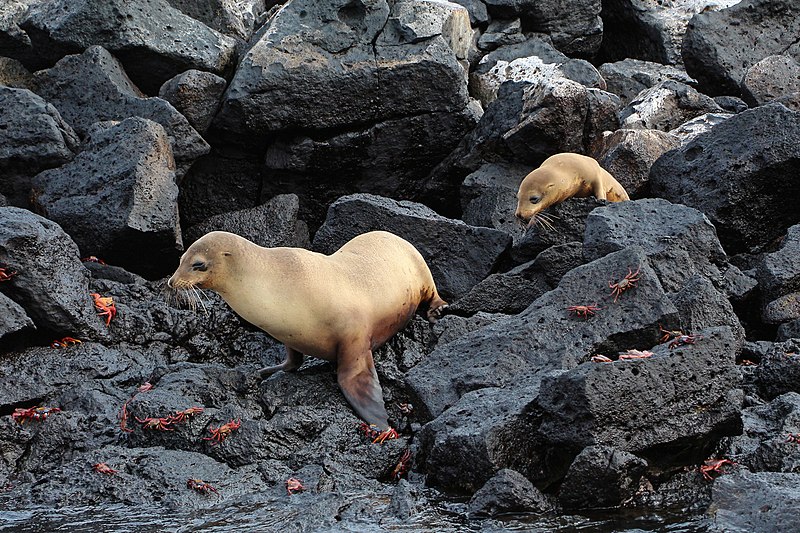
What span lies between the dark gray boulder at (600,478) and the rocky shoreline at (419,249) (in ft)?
0.04

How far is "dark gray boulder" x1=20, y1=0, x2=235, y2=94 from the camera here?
11836 mm

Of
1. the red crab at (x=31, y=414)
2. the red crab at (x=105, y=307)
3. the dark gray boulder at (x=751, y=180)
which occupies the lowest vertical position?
the red crab at (x=31, y=414)

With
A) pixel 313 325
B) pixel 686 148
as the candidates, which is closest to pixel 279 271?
pixel 313 325

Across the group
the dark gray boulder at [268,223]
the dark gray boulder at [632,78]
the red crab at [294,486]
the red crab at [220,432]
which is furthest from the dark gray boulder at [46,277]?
the dark gray boulder at [632,78]

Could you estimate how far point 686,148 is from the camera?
32.7 ft

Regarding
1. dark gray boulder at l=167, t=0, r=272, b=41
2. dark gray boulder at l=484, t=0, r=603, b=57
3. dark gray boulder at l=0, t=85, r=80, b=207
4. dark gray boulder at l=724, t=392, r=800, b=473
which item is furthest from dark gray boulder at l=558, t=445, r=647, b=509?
dark gray boulder at l=484, t=0, r=603, b=57

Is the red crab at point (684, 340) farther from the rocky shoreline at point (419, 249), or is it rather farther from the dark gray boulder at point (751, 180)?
the dark gray boulder at point (751, 180)

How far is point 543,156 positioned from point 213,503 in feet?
21.7

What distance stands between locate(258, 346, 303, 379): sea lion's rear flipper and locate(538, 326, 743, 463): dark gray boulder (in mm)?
2493

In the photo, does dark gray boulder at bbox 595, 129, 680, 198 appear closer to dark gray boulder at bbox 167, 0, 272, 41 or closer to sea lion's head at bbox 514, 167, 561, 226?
sea lion's head at bbox 514, 167, 561, 226

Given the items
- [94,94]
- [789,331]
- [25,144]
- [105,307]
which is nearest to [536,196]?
[789,331]

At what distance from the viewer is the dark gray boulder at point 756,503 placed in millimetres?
4617

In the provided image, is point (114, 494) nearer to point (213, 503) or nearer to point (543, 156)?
point (213, 503)

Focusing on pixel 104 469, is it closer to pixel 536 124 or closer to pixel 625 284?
pixel 625 284
